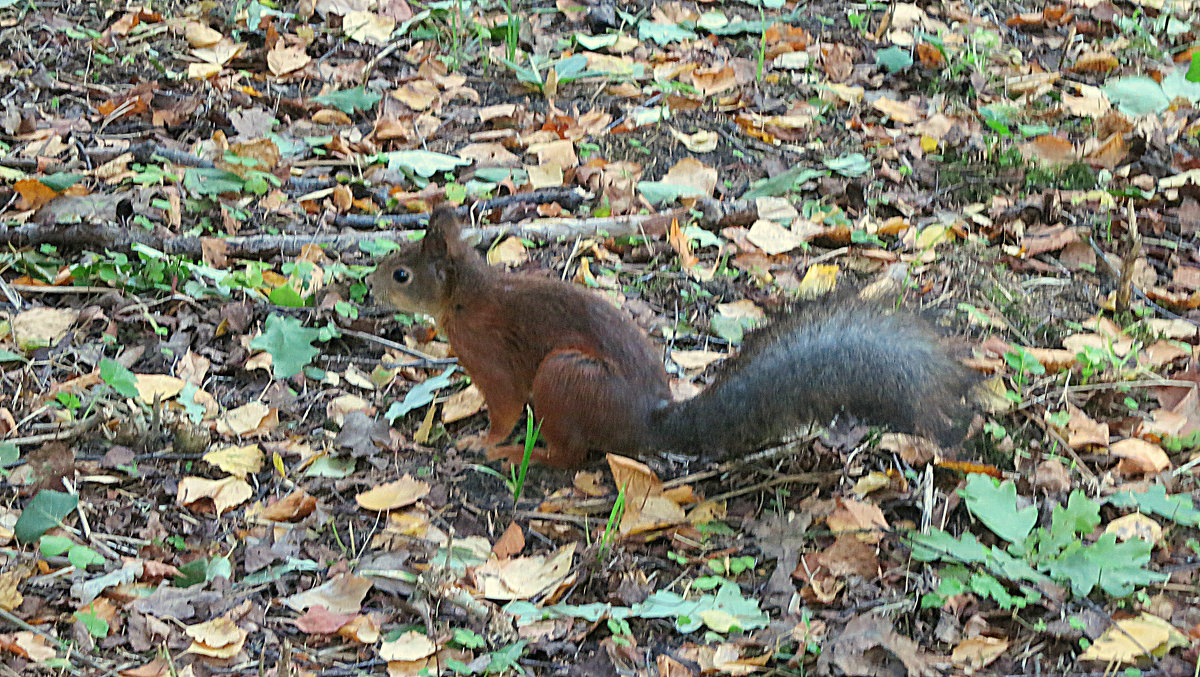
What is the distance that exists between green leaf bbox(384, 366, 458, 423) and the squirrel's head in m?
0.17

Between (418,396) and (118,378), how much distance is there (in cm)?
71

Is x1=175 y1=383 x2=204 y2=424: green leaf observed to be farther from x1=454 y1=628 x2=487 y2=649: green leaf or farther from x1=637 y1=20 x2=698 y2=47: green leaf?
x1=637 y1=20 x2=698 y2=47: green leaf

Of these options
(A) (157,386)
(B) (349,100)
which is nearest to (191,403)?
(A) (157,386)

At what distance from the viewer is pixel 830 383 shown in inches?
99.3

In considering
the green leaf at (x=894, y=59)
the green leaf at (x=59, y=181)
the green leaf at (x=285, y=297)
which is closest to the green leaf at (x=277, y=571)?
the green leaf at (x=285, y=297)

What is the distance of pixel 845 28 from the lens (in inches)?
201

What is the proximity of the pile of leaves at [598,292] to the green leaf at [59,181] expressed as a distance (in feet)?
0.07

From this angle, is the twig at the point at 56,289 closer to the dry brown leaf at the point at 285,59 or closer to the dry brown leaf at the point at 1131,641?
the dry brown leaf at the point at 285,59

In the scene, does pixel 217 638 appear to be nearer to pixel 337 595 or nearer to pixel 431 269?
pixel 337 595

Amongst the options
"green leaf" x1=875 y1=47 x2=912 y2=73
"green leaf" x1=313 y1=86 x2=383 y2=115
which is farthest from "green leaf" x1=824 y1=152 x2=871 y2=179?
"green leaf" x1=313 y1=86 x2=383 y2=115

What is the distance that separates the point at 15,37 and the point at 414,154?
1.78 m

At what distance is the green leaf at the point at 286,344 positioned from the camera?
3.23 m

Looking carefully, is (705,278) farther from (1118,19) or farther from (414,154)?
(1118,19)

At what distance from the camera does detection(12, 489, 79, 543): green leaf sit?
2574mm
